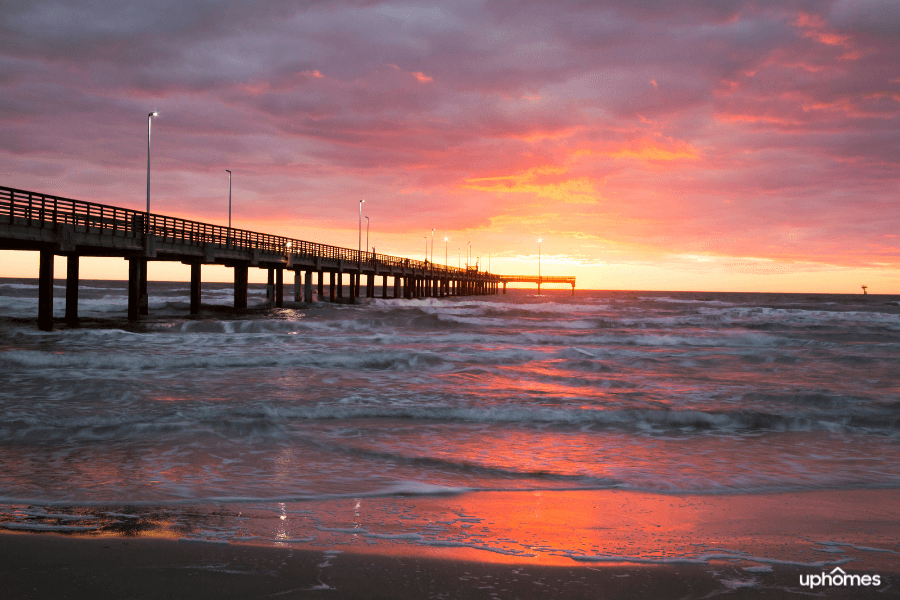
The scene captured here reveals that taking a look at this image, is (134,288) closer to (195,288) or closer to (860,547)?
(195,288)

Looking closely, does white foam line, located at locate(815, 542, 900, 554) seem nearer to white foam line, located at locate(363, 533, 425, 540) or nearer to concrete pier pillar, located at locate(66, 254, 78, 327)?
white foam line, located at locate(363, 533, 425, 540)

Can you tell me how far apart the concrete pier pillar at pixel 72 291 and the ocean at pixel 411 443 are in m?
9.58

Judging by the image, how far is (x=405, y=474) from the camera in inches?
236

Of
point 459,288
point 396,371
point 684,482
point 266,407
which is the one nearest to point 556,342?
point 396,371

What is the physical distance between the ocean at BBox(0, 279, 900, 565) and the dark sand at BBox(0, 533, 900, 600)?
27 cm

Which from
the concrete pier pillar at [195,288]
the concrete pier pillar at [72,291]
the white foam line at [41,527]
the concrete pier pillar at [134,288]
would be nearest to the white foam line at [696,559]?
the white foam line at [41,527]

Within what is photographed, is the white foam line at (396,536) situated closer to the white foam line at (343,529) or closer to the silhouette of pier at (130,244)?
the white foam line at (343,529)

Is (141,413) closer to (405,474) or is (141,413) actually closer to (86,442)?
(86,442)

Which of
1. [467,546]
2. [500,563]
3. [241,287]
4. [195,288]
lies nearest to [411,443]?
[467,546]

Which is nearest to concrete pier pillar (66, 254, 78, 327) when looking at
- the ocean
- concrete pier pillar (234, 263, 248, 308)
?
the ocean

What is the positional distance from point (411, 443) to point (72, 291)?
25.6m

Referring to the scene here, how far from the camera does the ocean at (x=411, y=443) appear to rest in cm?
441

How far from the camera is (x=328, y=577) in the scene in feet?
11.1

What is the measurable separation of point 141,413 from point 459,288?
116686 mm
